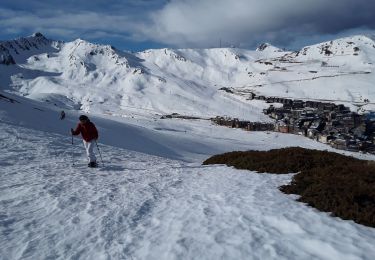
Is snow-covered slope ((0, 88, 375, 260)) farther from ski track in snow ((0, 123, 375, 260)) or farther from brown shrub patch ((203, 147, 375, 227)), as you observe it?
brown shrub patch ((203, 147, 375, 227))

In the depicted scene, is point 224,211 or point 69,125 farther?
point 69,125

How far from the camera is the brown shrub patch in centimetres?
1236

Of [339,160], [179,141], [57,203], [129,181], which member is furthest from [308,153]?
[179,141]

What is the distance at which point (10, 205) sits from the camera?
12.9 metres

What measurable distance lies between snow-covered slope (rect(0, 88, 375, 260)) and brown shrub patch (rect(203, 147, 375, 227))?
1.89 ft

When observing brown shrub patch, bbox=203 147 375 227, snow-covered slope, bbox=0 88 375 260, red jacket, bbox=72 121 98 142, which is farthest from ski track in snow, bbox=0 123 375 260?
red jacket, bbox=72 121 98 142

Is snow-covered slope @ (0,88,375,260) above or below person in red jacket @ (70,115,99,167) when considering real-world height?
below

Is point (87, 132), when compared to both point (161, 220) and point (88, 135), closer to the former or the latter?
point (88, 135)

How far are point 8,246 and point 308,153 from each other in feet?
57.5

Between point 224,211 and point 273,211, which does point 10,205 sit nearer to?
point 224,211

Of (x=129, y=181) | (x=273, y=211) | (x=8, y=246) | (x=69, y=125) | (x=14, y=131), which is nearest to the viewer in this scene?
(x=8, y=246)

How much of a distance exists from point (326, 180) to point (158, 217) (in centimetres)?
666

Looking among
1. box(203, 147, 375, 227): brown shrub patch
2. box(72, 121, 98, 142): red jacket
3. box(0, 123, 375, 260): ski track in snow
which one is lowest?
box(0, 123, 375, 260): ski track in snow

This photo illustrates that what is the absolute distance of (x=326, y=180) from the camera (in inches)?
608
